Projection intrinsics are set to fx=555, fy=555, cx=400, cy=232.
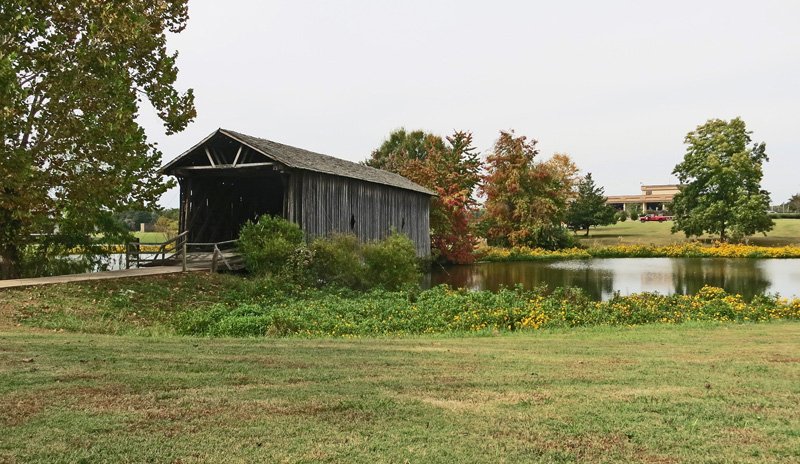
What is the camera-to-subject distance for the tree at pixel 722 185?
39.8 m

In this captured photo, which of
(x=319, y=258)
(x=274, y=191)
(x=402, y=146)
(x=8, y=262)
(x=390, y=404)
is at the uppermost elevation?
(x=402, y=146)

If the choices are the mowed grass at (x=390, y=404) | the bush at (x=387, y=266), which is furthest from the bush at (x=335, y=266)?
the mowed grass at (x=390, y=404)

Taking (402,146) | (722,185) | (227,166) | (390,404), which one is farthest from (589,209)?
(390,404)

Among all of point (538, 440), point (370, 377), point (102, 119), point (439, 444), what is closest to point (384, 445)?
point (439, 444)

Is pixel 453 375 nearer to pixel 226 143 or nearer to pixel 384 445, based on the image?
pixel 384 445

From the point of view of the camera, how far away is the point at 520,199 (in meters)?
40.6

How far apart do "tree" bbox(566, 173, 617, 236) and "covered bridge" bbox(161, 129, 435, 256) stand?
1112 inches

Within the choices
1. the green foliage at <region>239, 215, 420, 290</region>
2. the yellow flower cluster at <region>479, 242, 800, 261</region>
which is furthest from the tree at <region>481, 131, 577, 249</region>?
the green foliage at <region>239, 215, 420, 290</region>

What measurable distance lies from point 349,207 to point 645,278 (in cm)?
1270

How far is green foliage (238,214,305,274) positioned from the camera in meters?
16.7

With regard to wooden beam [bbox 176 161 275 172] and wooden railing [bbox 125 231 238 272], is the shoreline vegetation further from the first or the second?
wooden beam [bbox 176 161 275 172]

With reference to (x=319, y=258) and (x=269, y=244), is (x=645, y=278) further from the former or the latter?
(x=269, y=244)

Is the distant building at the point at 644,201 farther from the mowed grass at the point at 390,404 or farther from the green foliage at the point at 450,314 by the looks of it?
the mowed grass at the point at 390,404

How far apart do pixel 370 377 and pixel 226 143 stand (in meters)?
16.1
